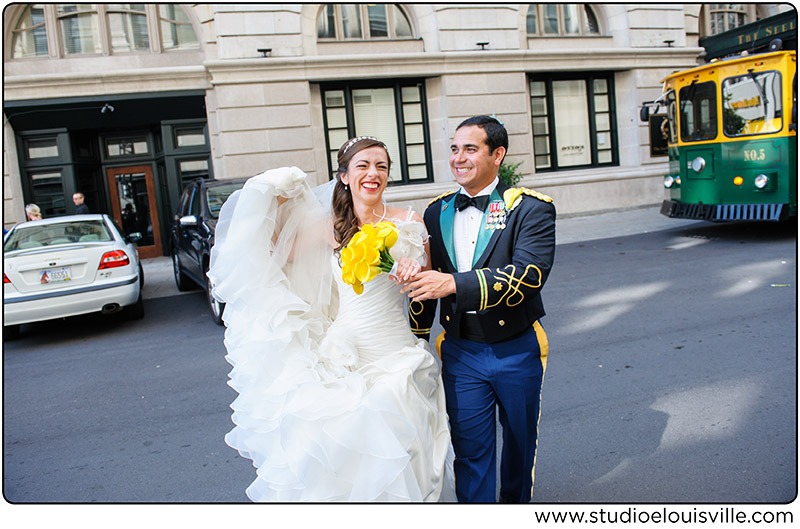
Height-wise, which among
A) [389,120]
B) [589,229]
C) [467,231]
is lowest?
[589,229]

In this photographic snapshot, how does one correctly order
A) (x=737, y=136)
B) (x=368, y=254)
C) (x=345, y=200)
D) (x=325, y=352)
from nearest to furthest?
(x=368, y=254), (x=325, y=352), (x=345, y=200), (x=737, y=136)

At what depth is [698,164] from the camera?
11.8 m

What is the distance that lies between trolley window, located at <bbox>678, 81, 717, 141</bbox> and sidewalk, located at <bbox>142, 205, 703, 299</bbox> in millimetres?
2574

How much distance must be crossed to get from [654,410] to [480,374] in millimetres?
2265

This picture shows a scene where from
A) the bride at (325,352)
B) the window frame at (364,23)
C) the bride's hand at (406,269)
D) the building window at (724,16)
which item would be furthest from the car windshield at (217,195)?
the building window at (724,16)

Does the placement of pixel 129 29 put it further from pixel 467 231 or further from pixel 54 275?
pixel 467 231

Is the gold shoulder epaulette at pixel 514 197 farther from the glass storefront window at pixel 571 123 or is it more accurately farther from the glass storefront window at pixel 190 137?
the glass storefront window at pixel 571 123

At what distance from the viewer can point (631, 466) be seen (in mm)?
3773

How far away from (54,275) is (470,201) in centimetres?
668

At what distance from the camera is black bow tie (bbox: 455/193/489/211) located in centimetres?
289

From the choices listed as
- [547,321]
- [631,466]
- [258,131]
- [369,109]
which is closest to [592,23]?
[369,109]

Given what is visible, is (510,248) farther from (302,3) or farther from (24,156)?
(24,156)

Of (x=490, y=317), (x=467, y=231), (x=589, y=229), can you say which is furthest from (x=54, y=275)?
(x=589, y=229)

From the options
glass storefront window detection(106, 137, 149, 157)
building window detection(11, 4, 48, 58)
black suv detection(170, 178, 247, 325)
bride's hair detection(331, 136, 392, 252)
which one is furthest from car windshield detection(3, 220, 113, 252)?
building window detection(11, 4, 48, 58)
